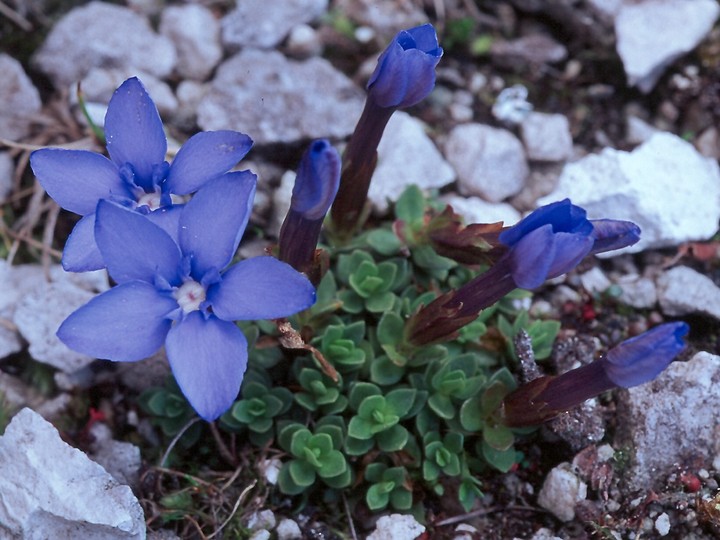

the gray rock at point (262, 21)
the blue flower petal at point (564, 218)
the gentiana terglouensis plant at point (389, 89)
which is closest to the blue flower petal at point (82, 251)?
the gentiana terglouensis plant at point (389, 89)

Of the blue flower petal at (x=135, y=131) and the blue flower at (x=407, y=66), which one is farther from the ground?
the blue flower at (x=407, y=66)

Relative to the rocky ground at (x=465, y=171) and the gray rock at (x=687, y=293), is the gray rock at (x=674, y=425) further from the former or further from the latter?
the gray rock at (x=687, y=293)

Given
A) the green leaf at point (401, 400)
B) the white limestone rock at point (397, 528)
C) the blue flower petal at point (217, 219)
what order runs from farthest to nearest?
the green leaf at point (401, 400), the white limestone rock at point (397, 528), the blue flower petal at point (217, 219)

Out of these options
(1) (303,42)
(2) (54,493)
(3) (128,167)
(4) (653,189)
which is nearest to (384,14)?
(1) (303,42)

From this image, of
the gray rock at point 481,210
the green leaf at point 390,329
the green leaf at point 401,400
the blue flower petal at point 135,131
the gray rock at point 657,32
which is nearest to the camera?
the blue flower petal at point 135,131

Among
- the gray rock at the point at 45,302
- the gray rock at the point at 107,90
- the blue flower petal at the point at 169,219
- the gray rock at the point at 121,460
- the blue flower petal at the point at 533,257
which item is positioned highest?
the blue flower petal at the point at 533,257

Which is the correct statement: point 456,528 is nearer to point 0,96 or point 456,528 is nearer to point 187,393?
point 187,393

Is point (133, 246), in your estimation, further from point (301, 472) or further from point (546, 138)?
point (546, 138)
